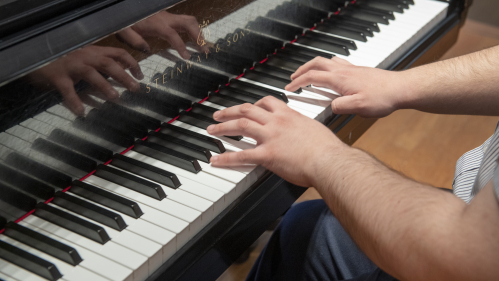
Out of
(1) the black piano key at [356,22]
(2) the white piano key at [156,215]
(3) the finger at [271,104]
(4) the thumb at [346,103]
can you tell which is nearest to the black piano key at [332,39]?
(1) the black piano key at [356,22]

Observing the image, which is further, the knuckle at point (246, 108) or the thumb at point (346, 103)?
the thumb at point (346, 103)

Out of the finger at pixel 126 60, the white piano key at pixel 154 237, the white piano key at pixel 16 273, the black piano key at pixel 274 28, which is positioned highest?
the finger at pixel 126 60

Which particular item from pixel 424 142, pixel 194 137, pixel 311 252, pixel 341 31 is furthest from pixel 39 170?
pixel 424 142

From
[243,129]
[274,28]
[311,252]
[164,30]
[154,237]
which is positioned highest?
[164,30]

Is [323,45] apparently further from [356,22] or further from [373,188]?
[373,188]

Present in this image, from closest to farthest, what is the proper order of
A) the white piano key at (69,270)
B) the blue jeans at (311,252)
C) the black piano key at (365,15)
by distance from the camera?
the white piano key at (69,270) → the blue jeans at (311,252) → the black piano key at (365,15)

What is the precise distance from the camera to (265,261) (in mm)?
1277

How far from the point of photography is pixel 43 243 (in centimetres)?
86

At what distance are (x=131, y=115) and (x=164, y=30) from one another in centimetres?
22

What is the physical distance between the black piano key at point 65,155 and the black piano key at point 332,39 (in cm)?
89

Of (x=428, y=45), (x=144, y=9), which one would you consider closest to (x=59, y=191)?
(x=144, y=9)

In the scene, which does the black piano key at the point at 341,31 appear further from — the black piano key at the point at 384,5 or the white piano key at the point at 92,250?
the white piano key at the point at 92,250

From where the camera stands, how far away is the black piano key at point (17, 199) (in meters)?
0.88

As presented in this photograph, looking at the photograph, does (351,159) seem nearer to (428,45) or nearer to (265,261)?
(265,261)
